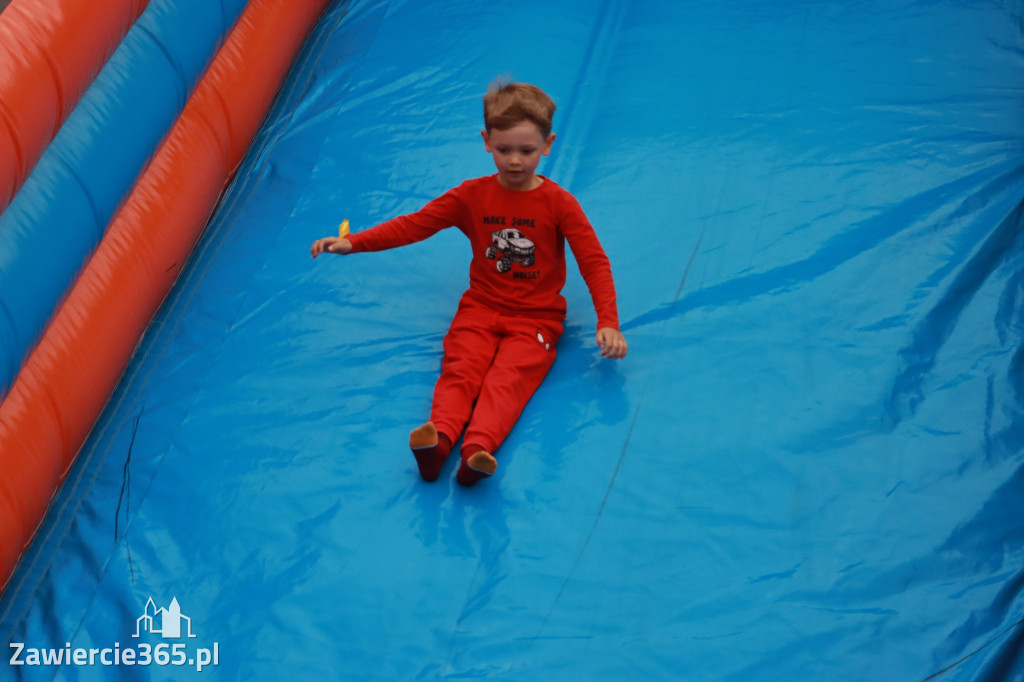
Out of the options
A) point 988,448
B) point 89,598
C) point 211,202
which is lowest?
point 89,598

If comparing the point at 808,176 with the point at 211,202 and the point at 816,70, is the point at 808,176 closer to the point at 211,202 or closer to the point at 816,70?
the point at 816,70

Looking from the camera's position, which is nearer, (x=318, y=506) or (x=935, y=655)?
(x=935, y=655)

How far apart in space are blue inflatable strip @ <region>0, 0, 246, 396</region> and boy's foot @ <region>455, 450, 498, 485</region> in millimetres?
680

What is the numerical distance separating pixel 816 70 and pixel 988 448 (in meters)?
1.07

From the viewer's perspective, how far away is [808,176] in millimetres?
1924

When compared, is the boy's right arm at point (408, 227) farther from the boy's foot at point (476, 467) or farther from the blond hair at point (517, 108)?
the boy's foot at point (476, 467)

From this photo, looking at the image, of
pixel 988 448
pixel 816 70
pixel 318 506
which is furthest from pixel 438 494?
pixel 816 70

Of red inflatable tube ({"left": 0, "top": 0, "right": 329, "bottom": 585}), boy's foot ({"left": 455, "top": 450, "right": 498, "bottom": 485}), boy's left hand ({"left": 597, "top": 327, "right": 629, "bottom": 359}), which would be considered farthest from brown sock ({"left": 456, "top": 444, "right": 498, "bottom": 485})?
red inflatable tube ({"left": 0, "top": 0, "right": 329, "bottom": 585})

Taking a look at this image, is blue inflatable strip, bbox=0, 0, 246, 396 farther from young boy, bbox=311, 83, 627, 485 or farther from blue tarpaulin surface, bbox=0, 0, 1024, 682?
young boy, bbox=311, 83, 627, 485

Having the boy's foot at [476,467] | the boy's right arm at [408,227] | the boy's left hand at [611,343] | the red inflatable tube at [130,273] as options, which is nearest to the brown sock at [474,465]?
the boy's foot at [476,467]

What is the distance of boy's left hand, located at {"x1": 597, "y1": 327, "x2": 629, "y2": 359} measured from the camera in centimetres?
149

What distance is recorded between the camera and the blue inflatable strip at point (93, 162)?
1.45 meters

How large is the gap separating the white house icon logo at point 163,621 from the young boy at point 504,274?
0.39 m

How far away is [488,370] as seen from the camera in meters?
1.57
